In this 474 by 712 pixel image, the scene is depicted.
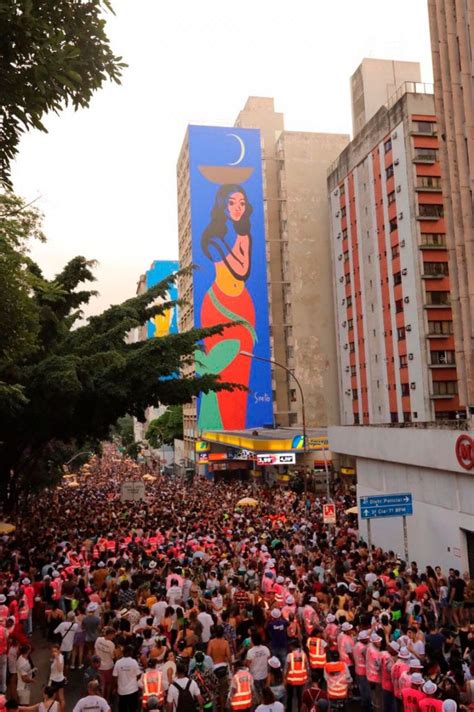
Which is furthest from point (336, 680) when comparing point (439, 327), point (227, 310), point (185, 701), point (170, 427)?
point (170, 427)

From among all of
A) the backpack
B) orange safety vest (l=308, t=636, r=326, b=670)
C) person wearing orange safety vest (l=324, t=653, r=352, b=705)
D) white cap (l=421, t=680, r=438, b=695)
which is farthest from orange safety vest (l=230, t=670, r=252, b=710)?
white cap (l=421, t=680, r=438, b=695)

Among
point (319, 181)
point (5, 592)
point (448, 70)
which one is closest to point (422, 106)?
point (448, 70)

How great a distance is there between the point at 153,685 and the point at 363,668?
3351 mm

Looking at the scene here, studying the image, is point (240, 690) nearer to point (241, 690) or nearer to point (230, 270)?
point (241, 690)

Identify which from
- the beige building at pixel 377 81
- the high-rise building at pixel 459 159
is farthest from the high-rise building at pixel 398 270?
the high-rise building at pixel 459 159

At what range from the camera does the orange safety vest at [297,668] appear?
1024 centimetres

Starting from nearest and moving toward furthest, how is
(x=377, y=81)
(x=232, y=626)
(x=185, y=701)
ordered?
(x=185, y=701) < (x=232, y=626) < (x=377, y=81)

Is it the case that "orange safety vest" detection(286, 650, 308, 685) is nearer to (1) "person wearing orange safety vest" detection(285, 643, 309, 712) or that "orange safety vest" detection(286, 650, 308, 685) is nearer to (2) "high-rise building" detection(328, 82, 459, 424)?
(1) "person wearing orange safety vest" detection(285, 643, 309, 712)

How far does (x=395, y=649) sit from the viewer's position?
10180 mm

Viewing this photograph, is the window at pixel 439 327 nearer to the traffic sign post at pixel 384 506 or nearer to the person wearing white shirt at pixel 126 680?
the traffic sign post at pixel 384 506

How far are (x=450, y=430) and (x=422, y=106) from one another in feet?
103

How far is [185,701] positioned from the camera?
897cm

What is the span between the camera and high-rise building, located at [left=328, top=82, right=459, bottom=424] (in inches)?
1727

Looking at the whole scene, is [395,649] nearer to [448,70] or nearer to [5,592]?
[5,592]
